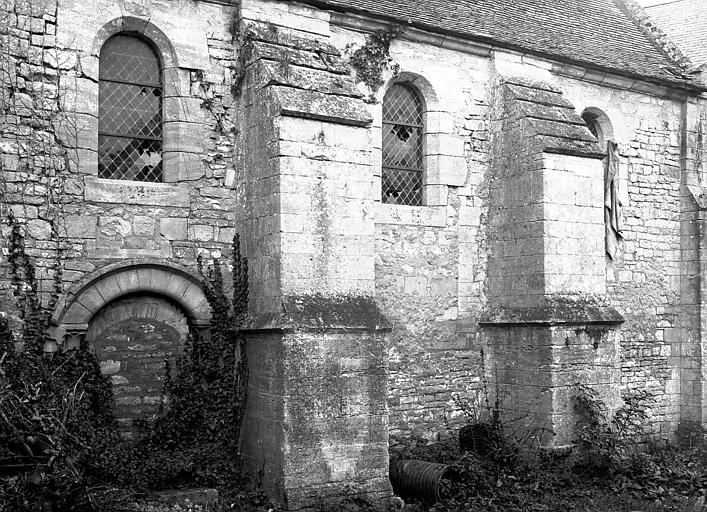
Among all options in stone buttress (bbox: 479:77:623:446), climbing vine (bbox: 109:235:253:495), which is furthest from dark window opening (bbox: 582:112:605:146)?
climbing vine (bbox: 109:235:253:495)

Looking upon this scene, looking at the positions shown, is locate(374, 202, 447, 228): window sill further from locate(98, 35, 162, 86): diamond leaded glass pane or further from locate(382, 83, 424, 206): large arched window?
locate(98, 35, 162, 86): diamond leaded glass pane

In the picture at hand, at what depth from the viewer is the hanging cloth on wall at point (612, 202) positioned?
13406 millimetres

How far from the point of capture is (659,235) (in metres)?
14.2

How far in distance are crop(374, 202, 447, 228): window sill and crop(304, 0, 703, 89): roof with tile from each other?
247 centimetres

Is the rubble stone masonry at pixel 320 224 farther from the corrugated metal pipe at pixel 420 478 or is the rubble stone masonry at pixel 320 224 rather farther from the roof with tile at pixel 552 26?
the corrugated metal pipe at pixel 420 478

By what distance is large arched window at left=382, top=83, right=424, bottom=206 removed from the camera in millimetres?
11531

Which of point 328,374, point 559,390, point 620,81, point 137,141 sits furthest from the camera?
point 620,81

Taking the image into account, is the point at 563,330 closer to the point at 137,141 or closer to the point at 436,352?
the point at 436,352

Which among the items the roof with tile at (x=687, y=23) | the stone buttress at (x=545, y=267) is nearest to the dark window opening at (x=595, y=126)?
the stone buttress at (x=545, y=267)

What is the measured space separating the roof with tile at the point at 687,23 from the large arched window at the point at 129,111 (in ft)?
37.3

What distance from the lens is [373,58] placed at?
1115 centimetres

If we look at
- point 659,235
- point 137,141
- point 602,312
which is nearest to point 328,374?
point 137,141

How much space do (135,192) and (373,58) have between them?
3805mm

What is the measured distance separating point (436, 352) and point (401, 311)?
84cm
